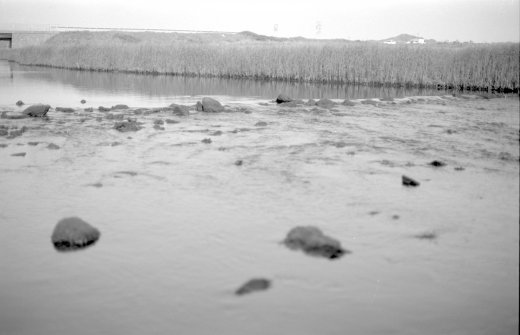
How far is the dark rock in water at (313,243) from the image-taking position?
5625mm

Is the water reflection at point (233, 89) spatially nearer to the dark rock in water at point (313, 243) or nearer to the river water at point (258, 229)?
the river water at point (258, 229)

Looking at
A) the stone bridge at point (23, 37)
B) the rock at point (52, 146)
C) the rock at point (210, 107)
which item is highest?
the stone bridge at point (23, 37)

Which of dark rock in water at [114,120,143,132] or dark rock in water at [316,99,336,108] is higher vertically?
dark rock in water at [316,99,336,108]

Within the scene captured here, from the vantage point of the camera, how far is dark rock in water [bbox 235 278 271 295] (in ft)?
15.8

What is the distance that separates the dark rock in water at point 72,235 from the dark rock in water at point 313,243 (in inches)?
81.0

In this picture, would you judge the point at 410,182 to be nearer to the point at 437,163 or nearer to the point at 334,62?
the point at 437,163

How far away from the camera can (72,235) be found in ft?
19.1

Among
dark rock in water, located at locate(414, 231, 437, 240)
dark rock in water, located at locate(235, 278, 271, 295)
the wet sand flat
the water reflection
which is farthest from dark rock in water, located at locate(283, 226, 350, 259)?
the water reflection

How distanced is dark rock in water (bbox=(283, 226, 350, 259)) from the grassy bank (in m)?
21.0

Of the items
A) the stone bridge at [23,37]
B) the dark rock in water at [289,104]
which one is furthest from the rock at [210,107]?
the stone bridge at [23,37]

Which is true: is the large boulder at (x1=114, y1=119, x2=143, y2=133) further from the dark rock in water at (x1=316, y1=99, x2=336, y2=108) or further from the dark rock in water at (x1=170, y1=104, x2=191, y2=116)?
the dark rock in water at (x1=316, y1=99, x2=336, y2=108)

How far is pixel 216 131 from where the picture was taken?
498 inches

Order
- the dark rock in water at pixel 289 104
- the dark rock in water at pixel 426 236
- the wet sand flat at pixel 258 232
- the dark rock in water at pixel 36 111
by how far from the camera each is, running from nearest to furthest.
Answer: the wet sand flat at pixel 258 232 < the dark rock in water at pixel 426 236 < the dark rock in water at pixel 36 111 < the dark rock in water at pixel 289 104

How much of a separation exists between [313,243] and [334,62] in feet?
82.0
